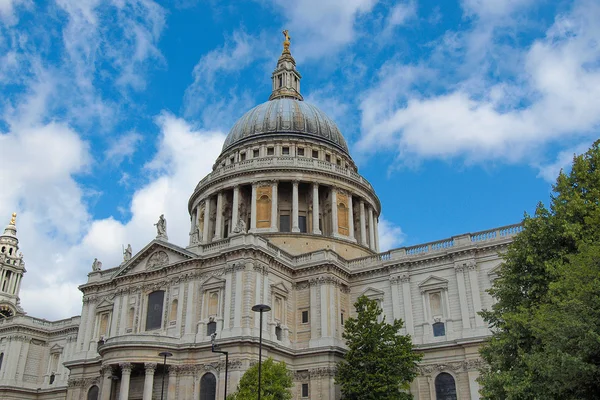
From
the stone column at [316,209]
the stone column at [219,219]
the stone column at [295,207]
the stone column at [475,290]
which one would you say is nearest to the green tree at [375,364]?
the stone column at [475,290]

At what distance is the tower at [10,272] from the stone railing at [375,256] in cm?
4720

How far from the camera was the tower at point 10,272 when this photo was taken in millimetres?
79938

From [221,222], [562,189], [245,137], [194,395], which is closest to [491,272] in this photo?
[562,189]

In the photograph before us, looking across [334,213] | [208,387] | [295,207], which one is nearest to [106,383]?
[208,387]

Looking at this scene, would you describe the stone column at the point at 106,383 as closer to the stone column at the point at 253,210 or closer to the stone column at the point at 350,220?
the stone column at the point at 253,210

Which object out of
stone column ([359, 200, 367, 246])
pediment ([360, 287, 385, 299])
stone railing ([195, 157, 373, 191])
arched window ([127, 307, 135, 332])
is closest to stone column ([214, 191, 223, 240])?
stone railing ([195, 157, 373, 191])

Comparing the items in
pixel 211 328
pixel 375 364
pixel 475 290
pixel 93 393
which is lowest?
pixel 93 393

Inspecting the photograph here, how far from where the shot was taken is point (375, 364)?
38.3 m

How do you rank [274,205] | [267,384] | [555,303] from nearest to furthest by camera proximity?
[555,303]
[267,384]
[274,205]

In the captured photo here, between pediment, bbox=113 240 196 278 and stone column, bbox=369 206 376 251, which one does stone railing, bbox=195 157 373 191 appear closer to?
stone column, bbox=369 206 376 251

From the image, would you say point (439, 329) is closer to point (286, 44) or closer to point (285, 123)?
point (285, 123)

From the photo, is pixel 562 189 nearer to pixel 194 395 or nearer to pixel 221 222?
pixel 194 395

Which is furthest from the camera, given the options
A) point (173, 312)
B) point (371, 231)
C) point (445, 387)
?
point (371, 231)

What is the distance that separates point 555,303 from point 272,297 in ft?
86.2
